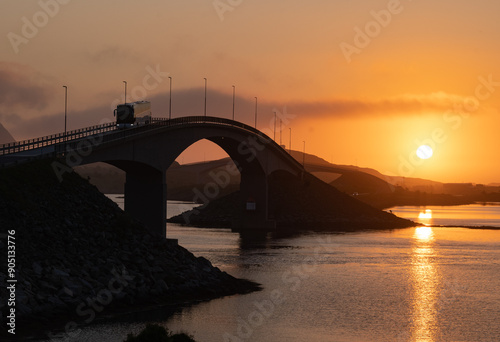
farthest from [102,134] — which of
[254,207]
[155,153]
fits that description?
[254,207]

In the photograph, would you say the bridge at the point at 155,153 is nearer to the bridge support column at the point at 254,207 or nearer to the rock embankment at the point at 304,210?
the bridge support column at the point at 254,207

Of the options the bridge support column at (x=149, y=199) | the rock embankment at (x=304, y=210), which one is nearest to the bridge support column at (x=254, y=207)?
the rock embankment at (x=304, y=210)

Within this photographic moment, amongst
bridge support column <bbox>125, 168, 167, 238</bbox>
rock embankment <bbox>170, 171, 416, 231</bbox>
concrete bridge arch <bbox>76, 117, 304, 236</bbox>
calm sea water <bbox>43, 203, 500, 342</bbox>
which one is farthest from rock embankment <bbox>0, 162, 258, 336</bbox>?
rock embankment <bbox>170, 171, 416, 231</bbox>

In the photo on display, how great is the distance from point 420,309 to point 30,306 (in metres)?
23.8

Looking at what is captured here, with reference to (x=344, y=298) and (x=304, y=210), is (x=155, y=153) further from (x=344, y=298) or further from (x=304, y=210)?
Result: (x=304, y=210)

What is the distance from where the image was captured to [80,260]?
49.2 m

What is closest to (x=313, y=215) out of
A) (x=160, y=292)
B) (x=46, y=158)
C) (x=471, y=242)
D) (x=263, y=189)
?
(x=263, y=189)

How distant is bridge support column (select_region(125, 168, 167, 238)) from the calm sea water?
5.14 meters

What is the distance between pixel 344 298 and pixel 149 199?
37.5 m

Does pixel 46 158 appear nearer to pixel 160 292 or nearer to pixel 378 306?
pixel 160 292

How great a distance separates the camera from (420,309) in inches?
1992

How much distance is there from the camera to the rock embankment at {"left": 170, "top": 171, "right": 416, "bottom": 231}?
14350 centimetres

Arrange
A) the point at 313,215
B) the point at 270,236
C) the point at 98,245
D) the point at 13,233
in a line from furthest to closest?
the point at 313,215 < the point at 270,236 < the point at 98,245 < the point at 13,233

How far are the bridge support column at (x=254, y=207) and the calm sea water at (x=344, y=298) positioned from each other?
29.8m
